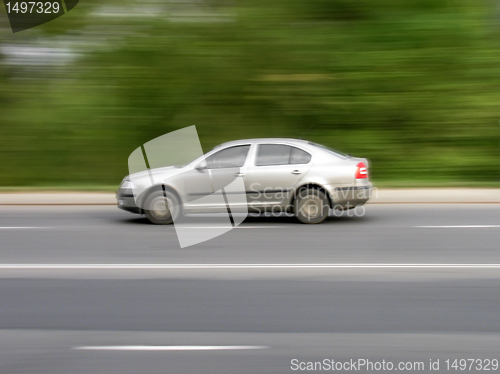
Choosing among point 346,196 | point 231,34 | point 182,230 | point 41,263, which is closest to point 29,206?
point 182,230

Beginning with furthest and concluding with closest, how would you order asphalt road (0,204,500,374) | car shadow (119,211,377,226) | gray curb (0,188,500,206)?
gray curb (0,188,500,206) → car shadow (119,211,377,226) → asphalt road (0,204,500,374)

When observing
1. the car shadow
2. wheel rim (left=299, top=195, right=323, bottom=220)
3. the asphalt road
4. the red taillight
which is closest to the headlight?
the car shadow

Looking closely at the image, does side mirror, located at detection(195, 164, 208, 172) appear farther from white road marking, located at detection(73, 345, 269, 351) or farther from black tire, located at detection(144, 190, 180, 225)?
white road marking, located at detection(73, 345, 269, 351)

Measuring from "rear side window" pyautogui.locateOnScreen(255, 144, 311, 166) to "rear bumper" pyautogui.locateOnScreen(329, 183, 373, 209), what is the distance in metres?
0.76

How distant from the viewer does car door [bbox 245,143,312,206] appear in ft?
32.8

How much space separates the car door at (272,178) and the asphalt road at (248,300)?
717mm

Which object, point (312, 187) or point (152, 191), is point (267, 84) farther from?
point (152, 191)

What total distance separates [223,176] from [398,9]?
11.7m

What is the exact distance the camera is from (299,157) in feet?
33.3

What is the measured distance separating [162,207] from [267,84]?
9.92m

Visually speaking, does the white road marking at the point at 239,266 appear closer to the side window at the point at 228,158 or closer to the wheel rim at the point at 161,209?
the wheel rim at the point at 161,209

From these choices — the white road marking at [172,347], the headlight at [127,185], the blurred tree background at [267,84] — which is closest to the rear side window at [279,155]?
the headlight at [127,185]

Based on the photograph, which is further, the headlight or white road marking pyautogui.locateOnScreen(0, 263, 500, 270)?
the headlight

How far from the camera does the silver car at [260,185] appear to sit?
392 inches
